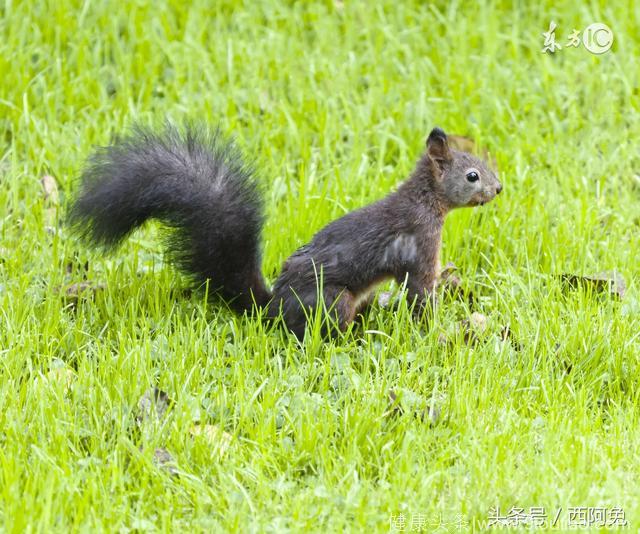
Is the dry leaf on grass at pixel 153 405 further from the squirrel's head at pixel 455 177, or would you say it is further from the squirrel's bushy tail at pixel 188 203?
the squirrel's head at pixel 455 177

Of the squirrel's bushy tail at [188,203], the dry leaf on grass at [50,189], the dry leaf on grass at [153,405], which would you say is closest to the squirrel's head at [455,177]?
the squirrel's bushy tail at [188,203]

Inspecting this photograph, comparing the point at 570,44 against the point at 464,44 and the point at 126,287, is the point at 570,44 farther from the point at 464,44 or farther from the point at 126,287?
the point at 126,287

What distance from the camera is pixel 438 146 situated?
14.0ft

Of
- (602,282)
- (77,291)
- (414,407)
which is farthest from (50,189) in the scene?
(602,282)

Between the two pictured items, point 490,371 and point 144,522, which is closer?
point 144,522

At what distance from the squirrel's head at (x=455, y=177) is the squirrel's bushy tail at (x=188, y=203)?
751 mm

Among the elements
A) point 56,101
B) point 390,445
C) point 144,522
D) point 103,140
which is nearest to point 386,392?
point 390,445

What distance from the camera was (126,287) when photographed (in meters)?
4.36

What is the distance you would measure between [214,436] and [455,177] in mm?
1600

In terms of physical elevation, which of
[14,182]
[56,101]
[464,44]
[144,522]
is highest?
[464,44]

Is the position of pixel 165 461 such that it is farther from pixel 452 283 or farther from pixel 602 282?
pixel 602 282

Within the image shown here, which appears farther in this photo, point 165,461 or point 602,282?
point 602,282

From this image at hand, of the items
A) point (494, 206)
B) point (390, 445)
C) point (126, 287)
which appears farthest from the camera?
point (494, 206)

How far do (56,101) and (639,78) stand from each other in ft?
11.0
